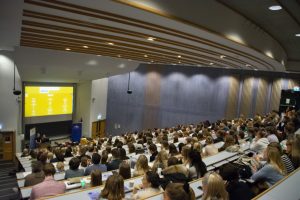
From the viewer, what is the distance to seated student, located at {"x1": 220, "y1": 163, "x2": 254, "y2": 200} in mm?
2852

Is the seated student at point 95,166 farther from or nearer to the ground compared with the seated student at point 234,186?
nearer to the ground

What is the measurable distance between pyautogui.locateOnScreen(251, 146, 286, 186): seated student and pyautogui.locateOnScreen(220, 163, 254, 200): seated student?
707 mm

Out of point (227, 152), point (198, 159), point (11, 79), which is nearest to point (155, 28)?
point (198, 159)

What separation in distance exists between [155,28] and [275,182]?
3.20 meters

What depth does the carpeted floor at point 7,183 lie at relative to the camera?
22.6 ft

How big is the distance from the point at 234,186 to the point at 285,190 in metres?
0.88

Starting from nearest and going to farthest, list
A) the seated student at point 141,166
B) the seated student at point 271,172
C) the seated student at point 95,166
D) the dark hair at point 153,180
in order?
the dark hair at point 153,180
the seated student at point 271,172
the seated student at point 141,166
the seated student at point 95,166

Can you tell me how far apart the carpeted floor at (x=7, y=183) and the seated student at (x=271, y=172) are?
15.0 ft

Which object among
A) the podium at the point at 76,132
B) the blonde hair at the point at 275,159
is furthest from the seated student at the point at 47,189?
the podium at the point at 76,132

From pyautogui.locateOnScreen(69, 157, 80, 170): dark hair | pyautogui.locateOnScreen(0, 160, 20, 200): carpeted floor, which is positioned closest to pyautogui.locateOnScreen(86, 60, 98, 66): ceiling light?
pyautogui.locateOnScreen(0, 160, 20, 200): carpeted floor

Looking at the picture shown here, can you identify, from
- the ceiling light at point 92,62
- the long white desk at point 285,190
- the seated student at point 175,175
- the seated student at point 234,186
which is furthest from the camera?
the ceiling light at point 92,62

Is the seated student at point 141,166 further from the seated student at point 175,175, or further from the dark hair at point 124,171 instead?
the seated student at point 175,175

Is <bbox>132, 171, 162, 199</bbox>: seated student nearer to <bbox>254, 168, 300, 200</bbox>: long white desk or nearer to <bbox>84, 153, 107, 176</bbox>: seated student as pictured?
<bbox>254, 168, 300, 200</bbox>: long white desk

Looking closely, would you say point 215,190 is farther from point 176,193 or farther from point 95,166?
point 95,166
